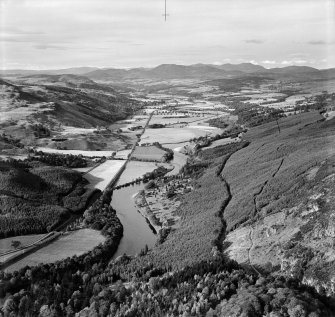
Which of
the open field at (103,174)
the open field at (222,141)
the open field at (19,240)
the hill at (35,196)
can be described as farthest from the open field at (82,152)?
the open field at (19,240)

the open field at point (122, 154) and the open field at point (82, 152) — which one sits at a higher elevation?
the open field at point (82, 152)

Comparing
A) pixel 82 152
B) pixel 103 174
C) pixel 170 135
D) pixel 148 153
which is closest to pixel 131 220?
pixel 103 174

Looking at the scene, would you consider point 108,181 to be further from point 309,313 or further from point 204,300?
point 309,313

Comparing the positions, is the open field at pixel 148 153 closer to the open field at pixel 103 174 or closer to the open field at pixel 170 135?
the open field at pixel 103 174

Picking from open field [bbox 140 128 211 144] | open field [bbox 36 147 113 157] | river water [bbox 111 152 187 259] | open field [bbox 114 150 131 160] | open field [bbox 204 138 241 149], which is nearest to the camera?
river water [bbox 111 152 187 259]

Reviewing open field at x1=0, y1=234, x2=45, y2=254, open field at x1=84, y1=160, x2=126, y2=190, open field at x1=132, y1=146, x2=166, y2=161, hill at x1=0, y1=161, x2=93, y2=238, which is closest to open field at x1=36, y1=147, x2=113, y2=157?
open field at x1=132, y1=146, x2=166, y2=161

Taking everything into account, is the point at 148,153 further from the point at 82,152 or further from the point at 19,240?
the point at 19,240

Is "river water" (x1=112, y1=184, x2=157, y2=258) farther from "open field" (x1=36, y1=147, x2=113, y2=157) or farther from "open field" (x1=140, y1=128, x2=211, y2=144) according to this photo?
"open field" (x1=140, y1=128, x2=211, y2=144)

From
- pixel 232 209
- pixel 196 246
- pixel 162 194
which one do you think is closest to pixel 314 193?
pixel 232 209
